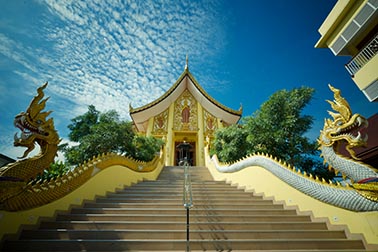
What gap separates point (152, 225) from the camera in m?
2.75

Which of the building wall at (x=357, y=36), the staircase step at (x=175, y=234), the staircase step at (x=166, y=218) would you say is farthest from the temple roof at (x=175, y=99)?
the staircase step at (x=175, y=234)

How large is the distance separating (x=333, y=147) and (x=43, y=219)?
5222mm

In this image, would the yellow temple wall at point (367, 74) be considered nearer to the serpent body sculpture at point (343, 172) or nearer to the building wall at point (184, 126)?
the serpent body sculpture at point (343, 172)

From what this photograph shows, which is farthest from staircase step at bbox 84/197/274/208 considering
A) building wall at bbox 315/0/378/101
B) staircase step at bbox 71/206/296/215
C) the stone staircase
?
building wall at bbox 315/0/378/101

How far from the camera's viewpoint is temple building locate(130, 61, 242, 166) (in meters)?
13.2

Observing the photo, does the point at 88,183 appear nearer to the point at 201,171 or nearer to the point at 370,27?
the point at 201,171

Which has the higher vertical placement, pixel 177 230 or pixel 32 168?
pixel 32 168

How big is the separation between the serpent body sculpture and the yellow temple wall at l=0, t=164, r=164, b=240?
4.44m

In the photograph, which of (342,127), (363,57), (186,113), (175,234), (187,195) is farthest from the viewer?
(186,113)

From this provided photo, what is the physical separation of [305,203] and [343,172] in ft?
2.84

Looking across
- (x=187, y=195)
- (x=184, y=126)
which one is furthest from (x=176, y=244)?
(x=184, y=126)

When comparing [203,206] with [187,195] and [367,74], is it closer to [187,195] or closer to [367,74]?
[187,195]

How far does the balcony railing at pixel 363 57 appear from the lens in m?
5.78

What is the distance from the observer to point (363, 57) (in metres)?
6.25
